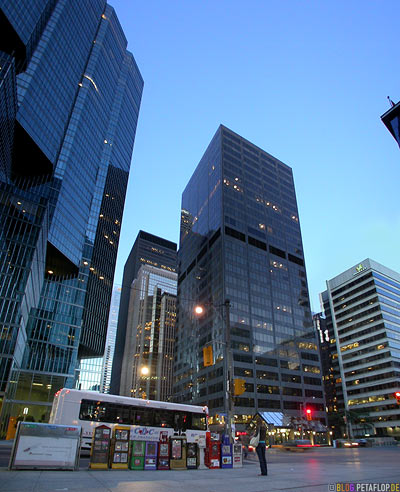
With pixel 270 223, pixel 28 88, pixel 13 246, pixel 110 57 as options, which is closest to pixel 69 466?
pixel 13 246

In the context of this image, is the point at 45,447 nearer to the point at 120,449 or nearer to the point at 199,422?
the point at 120,449

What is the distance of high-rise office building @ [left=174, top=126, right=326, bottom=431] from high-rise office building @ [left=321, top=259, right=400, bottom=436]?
22421 mm

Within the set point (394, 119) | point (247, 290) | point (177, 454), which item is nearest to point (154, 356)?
point (247, 290)

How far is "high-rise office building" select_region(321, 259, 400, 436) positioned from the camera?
106875 mm

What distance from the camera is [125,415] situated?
80.8 feet

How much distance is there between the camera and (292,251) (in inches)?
4966

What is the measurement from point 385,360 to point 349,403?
2273 centimetres

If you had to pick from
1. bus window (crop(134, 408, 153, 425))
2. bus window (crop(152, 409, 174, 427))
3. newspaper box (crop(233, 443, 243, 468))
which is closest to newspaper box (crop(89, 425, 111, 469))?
newspaper box (crop(233, 443, 243, 468))

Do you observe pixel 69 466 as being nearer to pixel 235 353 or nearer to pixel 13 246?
pixel 13 246

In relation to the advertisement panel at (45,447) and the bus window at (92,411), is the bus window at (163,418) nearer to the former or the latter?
the bus window at (92,411)

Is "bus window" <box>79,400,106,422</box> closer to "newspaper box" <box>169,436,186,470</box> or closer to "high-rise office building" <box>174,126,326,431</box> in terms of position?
"newspaper box" <box>169,436,186,470</box>

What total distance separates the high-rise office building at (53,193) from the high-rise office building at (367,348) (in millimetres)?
83703

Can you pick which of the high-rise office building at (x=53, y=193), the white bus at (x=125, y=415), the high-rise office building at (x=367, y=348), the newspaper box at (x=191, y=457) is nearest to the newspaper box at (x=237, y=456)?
the newspaper box at (x=191, y=457)

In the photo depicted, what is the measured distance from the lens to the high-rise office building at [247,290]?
302 ft
